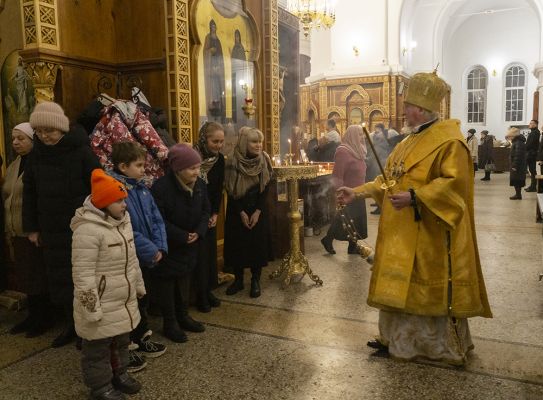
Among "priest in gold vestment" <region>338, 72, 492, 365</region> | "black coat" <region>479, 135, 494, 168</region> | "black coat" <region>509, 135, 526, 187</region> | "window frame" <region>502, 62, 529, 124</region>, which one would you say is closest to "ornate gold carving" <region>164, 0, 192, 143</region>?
"priest in gold vestment" <region>338, 72, 492, 365</region>

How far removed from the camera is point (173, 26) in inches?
183

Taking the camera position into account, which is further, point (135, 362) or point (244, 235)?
point (244, 235)

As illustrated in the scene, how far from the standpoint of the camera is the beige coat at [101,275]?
2588mm

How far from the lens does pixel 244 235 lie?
467 centimetres

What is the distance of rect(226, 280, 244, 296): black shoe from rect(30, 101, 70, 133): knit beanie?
84.7 inches

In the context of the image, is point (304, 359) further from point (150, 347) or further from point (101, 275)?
point (101, 275)

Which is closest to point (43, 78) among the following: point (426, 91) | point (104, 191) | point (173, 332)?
point (104, 191)

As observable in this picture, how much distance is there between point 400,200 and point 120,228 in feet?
→ 5.20

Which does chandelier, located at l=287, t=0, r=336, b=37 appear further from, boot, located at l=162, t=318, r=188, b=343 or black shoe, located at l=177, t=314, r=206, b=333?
boot, located at l=162, t=318, r=188, b=343

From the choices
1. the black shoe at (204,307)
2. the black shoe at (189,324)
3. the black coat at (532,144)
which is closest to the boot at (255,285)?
the black shoe at (204,307)

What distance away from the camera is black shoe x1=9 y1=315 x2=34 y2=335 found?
12.9ft

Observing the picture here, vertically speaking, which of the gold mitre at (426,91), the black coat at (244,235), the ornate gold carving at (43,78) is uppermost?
the ornate gold carving at (43,78)

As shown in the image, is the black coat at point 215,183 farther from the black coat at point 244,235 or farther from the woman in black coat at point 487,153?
the woman in black coat at point 487,153

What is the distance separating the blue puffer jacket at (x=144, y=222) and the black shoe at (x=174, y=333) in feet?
1.92
